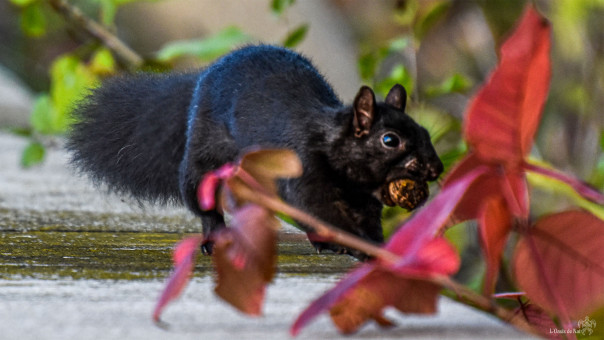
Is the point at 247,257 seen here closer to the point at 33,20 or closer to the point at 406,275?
the point at 406,275

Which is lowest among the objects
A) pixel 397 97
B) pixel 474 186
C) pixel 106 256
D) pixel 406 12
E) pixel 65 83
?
pixel 106 256

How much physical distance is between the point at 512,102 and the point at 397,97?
2.33ft

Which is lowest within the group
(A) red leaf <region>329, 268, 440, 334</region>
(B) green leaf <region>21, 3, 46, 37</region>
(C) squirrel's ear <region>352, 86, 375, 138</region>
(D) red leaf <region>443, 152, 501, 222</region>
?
(A) red leaf <region>329, 268, 440, 334</region>

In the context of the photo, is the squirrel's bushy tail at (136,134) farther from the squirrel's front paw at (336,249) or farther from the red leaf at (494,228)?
the red leaf at (494,228)

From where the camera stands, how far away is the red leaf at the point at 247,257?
626mm

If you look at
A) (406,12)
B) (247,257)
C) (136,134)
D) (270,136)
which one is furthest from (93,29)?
(247,257)

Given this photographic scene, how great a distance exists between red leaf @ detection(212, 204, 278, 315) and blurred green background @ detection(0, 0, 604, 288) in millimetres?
981

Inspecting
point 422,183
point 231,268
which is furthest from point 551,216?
point 422,183

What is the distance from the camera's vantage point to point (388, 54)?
201cm

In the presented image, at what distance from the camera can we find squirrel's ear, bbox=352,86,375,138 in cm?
119

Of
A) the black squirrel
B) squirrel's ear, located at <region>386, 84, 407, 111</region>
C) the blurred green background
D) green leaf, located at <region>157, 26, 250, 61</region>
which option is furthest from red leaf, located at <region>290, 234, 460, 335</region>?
green leaf, located at <region>157, 26, 250, 61</region>

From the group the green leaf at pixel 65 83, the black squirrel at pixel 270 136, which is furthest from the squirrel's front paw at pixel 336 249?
the green leaf at pixel 65 83

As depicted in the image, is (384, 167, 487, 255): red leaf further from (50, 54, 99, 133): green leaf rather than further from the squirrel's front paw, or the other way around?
(50, 54, 99, 133): green leaf

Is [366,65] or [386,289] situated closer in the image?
[386,289]
